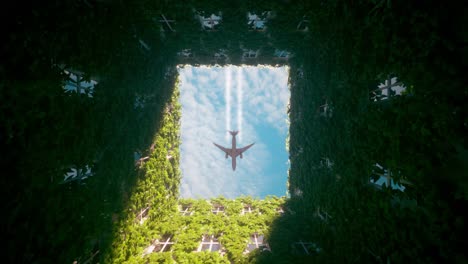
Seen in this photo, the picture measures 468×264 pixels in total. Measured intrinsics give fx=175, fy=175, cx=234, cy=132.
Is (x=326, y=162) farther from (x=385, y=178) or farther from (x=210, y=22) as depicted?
(x=210, y=22)

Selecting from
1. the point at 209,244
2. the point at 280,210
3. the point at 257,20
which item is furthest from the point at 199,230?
the point at 257,20

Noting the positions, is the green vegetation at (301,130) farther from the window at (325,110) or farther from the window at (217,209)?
the window at (217,209)

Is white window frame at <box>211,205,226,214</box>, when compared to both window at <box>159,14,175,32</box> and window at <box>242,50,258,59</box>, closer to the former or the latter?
window at <box>242,50,258,59</box>

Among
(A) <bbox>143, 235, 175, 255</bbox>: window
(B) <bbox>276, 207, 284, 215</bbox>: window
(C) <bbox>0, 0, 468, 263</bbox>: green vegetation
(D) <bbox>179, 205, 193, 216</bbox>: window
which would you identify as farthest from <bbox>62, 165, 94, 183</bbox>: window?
(B) <bbox>276, 207, 284, 215</bbox>: window

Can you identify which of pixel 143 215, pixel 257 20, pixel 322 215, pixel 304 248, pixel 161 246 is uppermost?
pixel 257 20

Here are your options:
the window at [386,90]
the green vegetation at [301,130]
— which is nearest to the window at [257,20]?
the green vegetation at [301,130]

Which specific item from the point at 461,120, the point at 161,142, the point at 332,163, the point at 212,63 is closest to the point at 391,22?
the point at 461,120
